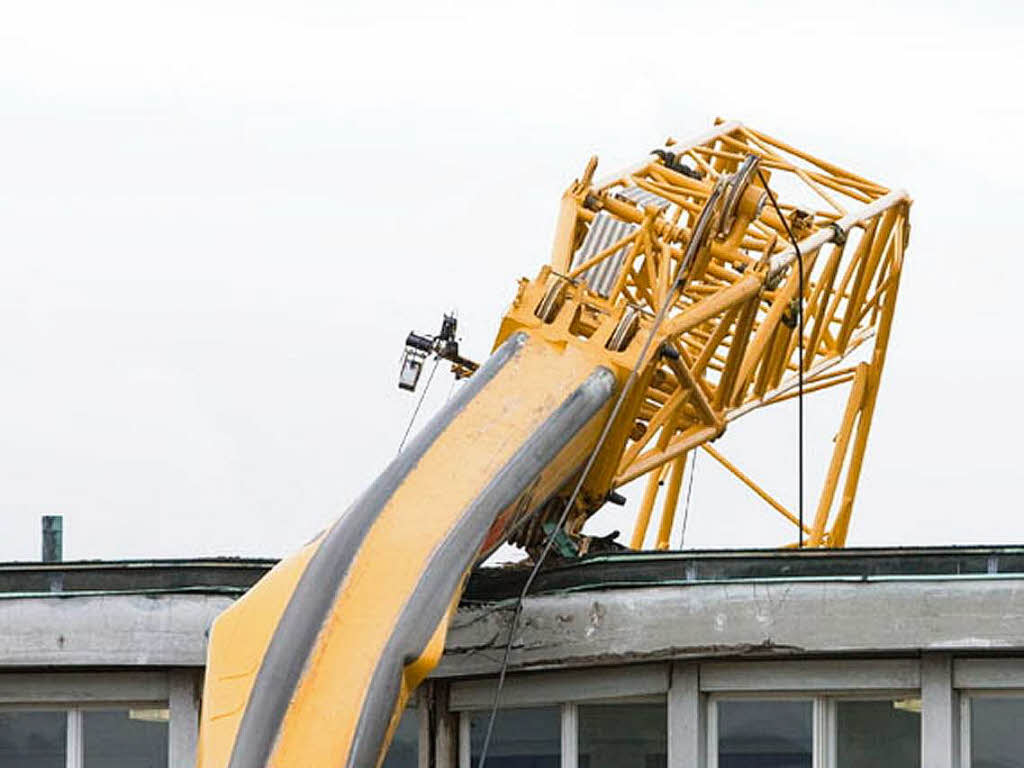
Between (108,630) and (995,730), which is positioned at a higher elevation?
(108,630)

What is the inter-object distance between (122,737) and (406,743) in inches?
105

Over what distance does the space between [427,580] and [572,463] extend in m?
6.01

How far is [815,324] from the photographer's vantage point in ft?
143

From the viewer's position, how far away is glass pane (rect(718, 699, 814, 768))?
94.8 ft

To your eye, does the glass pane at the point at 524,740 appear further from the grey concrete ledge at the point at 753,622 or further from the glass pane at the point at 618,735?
the grey concrete ledge at the point at 753,622

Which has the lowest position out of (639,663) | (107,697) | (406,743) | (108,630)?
(406,743)

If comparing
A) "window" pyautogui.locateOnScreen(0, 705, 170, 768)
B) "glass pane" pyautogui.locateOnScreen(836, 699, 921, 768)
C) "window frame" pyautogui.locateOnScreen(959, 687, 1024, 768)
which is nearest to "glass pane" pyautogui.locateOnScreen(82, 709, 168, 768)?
"window" pyautogui.locateOnScreen(0, 705, 170, 768)

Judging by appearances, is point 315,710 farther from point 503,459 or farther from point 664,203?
point 664,203

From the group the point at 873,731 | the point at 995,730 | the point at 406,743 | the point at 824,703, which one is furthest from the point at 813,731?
the point at 406,743

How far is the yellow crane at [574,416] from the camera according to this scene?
2705 centimetres

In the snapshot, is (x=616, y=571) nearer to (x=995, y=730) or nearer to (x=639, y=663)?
(x=639, y=663)

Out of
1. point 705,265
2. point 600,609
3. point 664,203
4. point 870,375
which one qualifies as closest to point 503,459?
point 600,609

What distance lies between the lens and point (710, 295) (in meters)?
40.2

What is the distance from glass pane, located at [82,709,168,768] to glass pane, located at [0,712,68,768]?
9.7 inches
